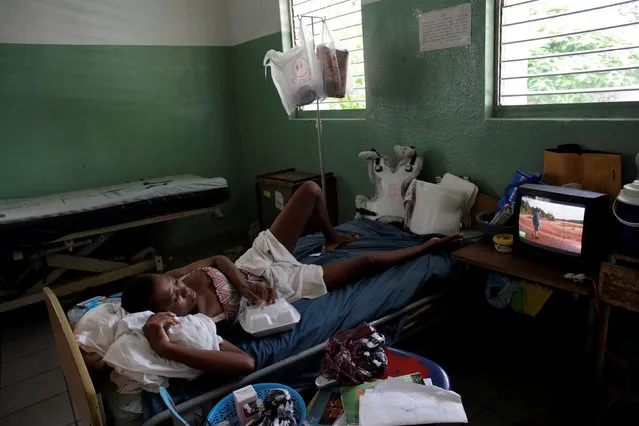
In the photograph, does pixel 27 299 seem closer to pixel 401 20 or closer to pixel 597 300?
pixel 401 20

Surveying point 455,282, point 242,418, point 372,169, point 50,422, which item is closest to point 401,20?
point 372,169

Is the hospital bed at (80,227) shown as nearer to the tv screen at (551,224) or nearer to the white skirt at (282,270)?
the white skirt at (282,270)

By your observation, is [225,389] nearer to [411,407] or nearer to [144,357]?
[144,357]

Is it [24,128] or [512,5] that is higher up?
[512,5]

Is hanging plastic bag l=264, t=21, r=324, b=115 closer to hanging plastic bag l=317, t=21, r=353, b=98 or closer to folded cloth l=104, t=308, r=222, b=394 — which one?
hanging plastic bag l=317, t=21, r=353, b=98

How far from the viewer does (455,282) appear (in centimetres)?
232

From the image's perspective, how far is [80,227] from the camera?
307 cm

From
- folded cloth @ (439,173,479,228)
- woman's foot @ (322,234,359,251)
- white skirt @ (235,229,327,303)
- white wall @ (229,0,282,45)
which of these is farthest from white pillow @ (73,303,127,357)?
white wall @ (229,0,282,45)

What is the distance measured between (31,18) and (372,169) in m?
2.94

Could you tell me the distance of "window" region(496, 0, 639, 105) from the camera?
2107 mm

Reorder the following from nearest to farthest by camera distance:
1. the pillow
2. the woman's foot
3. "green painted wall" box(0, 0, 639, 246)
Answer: the pillow < "green painted wall" box(0, 0, 639, 246) < the woman's foot

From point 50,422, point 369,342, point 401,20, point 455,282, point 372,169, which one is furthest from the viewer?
point 372,169

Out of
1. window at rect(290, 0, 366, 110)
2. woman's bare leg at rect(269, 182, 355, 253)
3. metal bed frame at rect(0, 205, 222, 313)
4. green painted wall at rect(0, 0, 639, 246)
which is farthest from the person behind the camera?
window at rect(290, 0, 366, 110)

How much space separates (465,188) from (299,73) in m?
1.31
